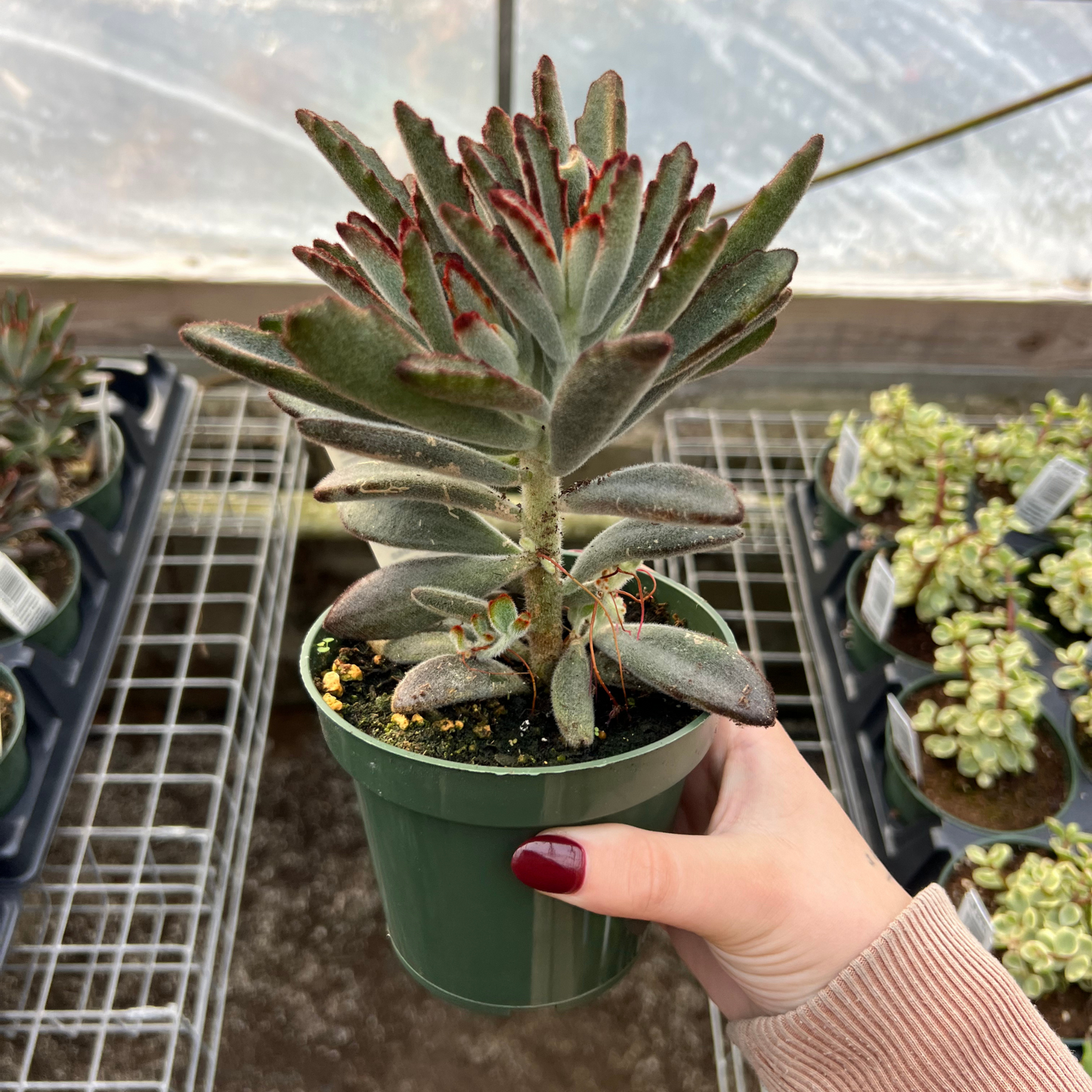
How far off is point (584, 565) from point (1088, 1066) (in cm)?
62

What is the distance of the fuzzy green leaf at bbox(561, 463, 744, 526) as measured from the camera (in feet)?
1.62

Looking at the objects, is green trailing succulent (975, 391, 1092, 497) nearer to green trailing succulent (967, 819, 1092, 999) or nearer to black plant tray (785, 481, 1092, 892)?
black plant tray (785, 481, 1092, 892)

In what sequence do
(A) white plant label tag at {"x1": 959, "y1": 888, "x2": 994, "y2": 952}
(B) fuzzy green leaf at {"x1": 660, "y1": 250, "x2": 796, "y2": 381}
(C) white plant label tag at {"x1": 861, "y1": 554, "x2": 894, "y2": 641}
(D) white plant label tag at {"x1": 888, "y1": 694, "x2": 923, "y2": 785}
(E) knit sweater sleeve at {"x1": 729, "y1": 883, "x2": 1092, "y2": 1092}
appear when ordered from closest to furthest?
(B) fuzzy green leaf at {"x1": 660, "y1": 250, "x2": 796, "y2": 381} < (E) knit sweater sleeve at {"x1": 729, "y1": 883, "x2": 1092, "y2": 1092} < (A) white plant label tag at {"x1": 959, "y1": 888, "x2": 994, "y2": 952} < (D) white plant label tag at {"x1": 888, "y1": 694, "x2": 923, "y2": 785} < (C) white plant label tag at {"x1": 861, "y1": 554, "x2": 894, "y2": 641}

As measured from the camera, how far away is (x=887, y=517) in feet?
4.37

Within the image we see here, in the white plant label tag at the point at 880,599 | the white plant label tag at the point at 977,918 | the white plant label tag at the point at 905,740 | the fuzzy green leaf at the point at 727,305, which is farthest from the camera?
the white plant label tag at the point at 880,599

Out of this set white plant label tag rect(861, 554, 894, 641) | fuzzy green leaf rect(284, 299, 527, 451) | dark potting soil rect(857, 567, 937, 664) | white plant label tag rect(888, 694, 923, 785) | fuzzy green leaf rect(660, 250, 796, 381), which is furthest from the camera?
dark potting soil rect(857, 567, 937, 664)

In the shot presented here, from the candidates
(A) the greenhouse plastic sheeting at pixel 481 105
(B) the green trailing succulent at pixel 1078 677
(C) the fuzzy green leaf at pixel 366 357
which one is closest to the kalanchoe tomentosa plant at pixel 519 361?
(C) the fuzzy green leaf at pixel 366 357

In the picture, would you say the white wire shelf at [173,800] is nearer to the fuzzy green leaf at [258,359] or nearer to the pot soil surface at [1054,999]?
the fuzzy green leaf at [258,359]

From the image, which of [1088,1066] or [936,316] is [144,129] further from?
[1088,1066]

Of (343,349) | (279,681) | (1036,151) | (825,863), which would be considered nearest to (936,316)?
(1036,151)

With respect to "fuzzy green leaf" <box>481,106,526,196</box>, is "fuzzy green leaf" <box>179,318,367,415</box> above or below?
below

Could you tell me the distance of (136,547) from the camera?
1.19 m

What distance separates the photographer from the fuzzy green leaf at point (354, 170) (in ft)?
1.67

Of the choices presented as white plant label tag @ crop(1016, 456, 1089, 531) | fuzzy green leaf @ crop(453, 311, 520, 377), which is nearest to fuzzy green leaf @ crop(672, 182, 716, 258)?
fuzzy green leaf @ crop(453, 311, 520, 377)
